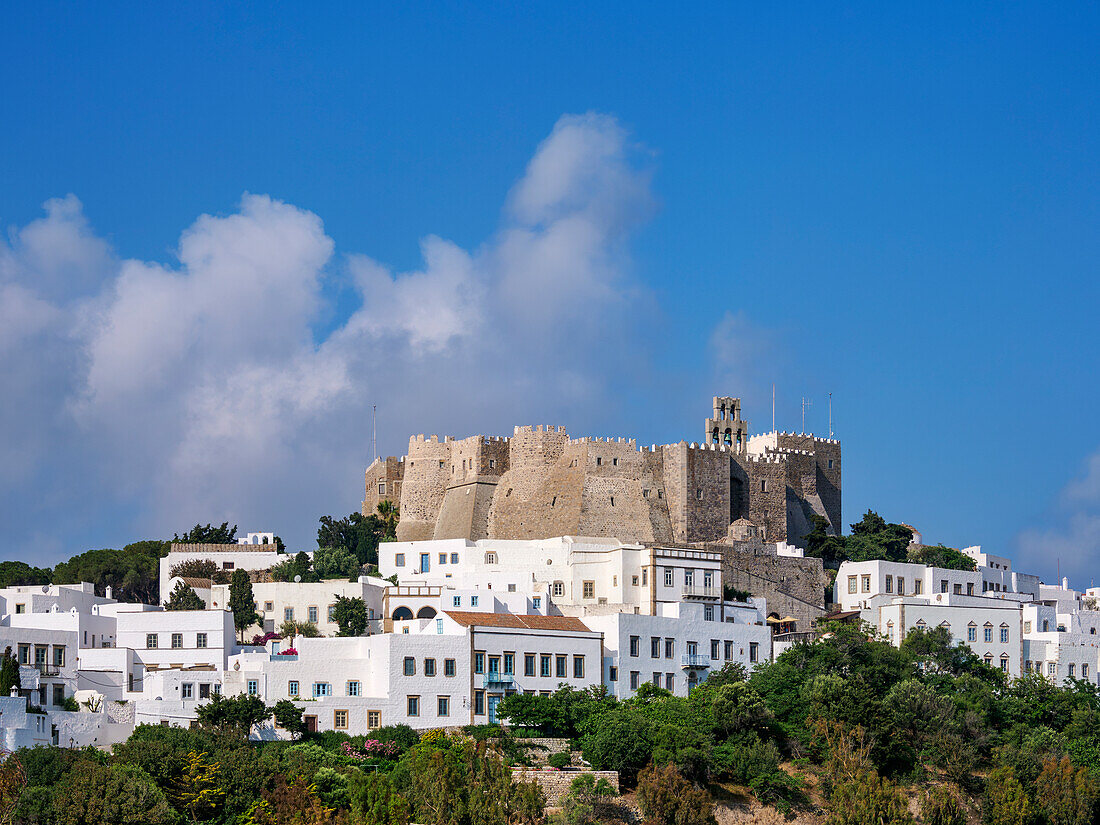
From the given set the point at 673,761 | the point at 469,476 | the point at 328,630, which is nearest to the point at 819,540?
the point at 469,476

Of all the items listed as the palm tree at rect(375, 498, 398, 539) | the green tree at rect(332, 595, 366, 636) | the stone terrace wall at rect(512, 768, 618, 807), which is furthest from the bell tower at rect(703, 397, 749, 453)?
the stone terrace wall at rect(512, 768, 618, 807)

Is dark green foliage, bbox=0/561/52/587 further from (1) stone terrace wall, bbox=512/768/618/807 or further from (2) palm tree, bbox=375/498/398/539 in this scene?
(1) stone terrace wall, bbox=512/768/618/807

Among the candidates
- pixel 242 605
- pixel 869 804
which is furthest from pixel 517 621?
pixel 242 605

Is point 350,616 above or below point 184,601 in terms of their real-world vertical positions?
below

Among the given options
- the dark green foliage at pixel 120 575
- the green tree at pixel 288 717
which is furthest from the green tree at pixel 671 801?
the dark green foliage at pixel 120 575

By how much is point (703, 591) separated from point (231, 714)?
21.5m

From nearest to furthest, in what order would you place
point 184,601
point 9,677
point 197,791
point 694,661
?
point 197,791
point 9,677
point 694,661
point 184,601

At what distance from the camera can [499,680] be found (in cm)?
5816

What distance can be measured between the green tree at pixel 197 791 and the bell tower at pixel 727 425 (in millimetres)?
48878

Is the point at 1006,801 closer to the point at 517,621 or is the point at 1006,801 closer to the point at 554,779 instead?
the point at 554,779

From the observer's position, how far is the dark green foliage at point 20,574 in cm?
7844

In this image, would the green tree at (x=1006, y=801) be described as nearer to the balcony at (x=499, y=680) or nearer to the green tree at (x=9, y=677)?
the balcony at (x=499, y=680)

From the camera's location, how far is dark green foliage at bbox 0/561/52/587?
78438 millimetres

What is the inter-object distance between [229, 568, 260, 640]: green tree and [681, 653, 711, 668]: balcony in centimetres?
1873
